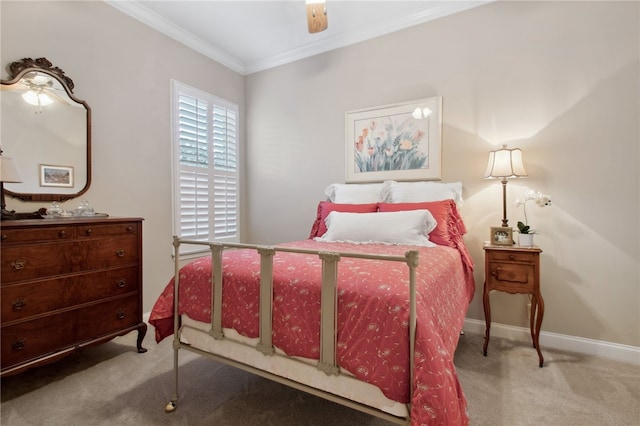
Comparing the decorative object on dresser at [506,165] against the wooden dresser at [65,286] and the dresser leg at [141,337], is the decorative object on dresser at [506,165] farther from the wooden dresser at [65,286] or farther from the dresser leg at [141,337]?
the dresser leg at [141,337]

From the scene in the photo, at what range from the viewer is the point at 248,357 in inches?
59.6

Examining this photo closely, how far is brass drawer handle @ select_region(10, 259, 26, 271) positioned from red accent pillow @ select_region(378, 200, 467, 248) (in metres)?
2.47

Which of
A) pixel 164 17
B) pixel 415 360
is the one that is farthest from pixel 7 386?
pixel 164 17

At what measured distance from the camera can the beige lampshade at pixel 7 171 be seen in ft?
5.93

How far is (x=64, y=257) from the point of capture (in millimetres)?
1915

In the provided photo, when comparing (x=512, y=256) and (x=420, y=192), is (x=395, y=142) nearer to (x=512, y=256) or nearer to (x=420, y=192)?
(x=420, y=192)

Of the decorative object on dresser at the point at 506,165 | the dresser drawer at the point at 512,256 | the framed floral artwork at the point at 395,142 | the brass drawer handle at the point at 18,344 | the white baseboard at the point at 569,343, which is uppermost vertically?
the framed floral artwork at the point at 395,142

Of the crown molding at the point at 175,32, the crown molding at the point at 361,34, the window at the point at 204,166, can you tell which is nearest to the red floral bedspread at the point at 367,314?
the window at the point at 204,166

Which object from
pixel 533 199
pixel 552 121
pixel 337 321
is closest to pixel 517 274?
pixel 533 199

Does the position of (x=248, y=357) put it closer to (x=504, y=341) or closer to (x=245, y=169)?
(x=504, y=341)

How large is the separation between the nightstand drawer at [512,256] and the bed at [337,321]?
0.44 m

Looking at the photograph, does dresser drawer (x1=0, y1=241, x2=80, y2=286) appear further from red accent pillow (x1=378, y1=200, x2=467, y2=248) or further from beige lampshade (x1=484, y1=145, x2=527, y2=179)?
beige lampshade (x1=484, y1=145, x2=527, y2=179)

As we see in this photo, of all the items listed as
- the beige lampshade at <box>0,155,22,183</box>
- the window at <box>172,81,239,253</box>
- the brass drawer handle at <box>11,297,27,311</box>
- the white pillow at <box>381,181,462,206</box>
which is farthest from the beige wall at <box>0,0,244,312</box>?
the white pillow at <box>381,181,462,206</box>

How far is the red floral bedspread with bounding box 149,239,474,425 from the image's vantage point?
1.02 meters
